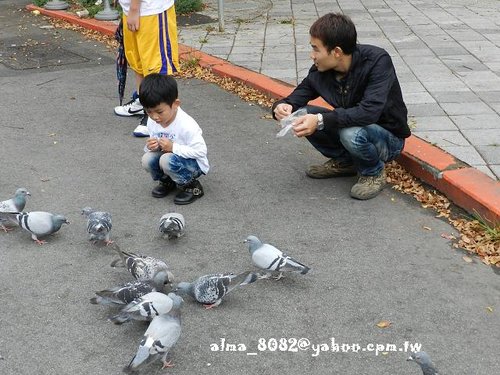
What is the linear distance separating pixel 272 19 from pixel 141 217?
252 inches

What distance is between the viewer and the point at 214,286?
10.7 feet

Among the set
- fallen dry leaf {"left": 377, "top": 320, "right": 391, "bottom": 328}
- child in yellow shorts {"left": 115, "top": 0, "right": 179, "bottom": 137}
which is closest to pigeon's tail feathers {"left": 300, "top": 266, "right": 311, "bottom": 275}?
fallen dry leaf {"left": 377, "top": 320, "right": 391, "bottom": 328}

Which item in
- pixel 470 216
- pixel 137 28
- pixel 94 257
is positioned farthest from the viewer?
pixel 137 28

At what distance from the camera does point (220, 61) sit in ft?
25.7

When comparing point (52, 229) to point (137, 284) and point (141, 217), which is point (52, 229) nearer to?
point (141, 217)

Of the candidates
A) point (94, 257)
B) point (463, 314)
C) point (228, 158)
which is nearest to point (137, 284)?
point (94, 257)

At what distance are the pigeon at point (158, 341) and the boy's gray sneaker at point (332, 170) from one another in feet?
7.24

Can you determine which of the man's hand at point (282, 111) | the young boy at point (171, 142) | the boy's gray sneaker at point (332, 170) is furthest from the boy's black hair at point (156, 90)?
the boy's gray sneaker at point (332, 170)

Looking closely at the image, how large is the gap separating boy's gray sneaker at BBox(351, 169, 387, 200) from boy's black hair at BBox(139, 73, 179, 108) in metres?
1.50

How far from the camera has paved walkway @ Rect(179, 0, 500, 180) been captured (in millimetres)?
5363

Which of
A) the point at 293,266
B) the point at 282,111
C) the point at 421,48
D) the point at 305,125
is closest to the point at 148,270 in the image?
the point at 293,266

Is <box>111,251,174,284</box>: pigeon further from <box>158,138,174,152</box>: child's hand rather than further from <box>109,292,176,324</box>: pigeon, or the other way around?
<box>158,138,174,152</box>: child's hand

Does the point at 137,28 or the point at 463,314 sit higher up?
the point at 137,28

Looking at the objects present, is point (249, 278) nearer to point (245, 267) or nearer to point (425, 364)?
point (245, 267)
